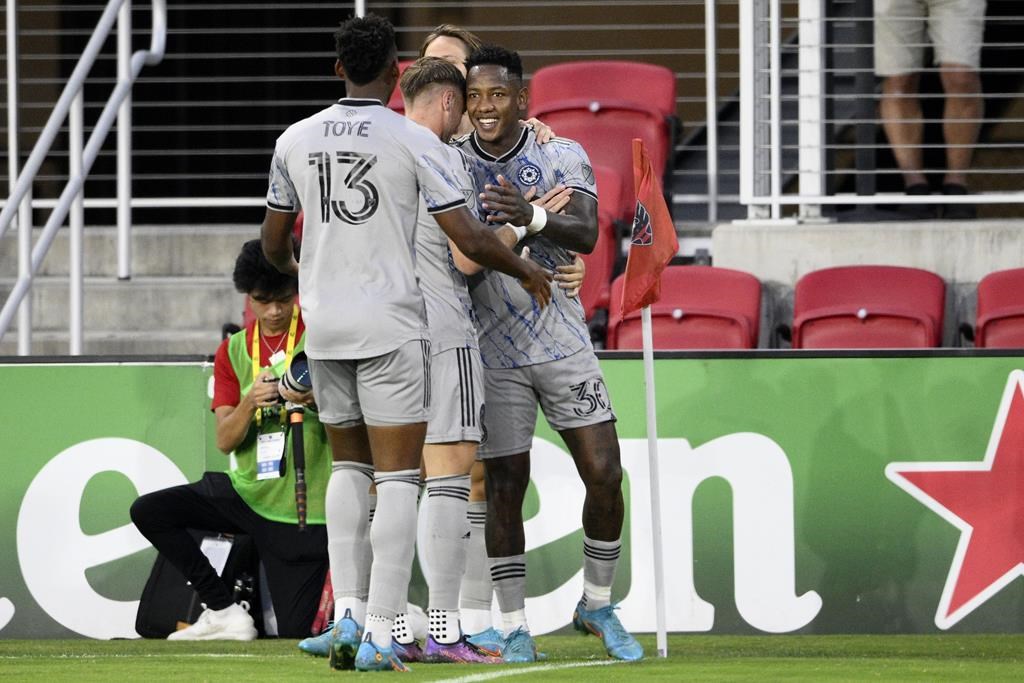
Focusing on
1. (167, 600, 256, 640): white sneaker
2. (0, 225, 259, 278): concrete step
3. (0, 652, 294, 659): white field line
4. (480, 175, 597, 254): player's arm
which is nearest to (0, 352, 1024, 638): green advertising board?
(167, 600, 256, 640): white sneaker

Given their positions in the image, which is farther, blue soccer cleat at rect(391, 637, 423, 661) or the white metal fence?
the white metal fence

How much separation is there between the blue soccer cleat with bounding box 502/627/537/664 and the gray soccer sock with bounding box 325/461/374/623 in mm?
594

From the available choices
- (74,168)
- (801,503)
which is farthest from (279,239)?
(74,168)

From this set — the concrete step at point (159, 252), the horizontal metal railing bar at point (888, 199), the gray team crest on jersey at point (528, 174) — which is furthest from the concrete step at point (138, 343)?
the gray team crest on jersey at point (528, 174)

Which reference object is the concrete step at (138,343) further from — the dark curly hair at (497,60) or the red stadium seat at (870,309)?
the dark curly hair at (497,60)

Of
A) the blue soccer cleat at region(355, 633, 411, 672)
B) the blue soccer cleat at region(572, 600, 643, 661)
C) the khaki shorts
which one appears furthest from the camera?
the khaki shorts

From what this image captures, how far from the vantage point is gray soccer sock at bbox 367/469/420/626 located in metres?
5.47

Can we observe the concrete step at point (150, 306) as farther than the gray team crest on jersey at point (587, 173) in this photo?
Yes

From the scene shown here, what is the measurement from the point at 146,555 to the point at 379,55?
10.5ft

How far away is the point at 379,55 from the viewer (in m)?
5.57

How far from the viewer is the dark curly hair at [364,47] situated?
554 centimetres

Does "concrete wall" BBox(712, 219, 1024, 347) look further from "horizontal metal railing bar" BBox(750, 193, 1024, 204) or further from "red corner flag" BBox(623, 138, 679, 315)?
"red corner flag" BBox(623, 138, 679, 315)

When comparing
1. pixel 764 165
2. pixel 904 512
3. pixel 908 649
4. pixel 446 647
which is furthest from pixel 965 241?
pixel 446 647

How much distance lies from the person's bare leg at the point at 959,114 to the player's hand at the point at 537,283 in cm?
457
